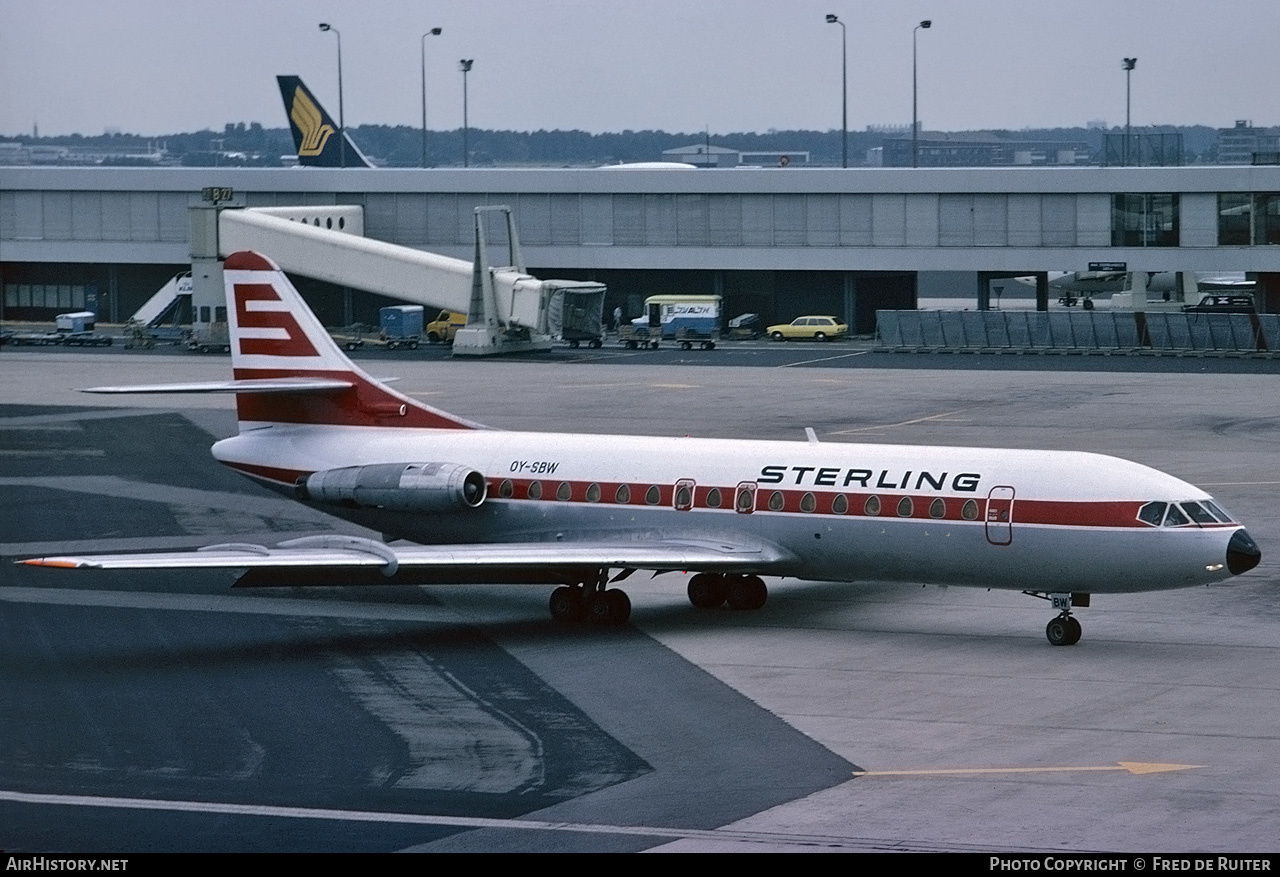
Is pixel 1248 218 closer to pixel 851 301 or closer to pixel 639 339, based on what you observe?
pixel 851 301

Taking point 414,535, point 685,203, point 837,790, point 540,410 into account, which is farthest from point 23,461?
point 685,203

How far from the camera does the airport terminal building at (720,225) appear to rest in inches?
4245

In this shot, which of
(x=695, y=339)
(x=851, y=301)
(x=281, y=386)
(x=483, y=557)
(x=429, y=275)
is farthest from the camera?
(x=851, y=301)

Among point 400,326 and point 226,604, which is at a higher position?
point 400,326

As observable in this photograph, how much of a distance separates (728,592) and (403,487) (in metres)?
6.72

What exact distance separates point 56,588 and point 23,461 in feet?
73.7

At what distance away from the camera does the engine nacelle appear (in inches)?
1411

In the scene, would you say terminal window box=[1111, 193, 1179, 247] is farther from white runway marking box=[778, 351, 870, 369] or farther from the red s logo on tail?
the red s logo on tail

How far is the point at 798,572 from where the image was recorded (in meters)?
33.7

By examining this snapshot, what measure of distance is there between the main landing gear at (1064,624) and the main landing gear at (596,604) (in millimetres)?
7393

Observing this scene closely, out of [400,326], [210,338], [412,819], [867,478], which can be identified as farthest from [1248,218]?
[412,819]

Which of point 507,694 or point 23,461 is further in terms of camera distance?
point 23,461

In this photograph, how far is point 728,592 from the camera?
116ft
